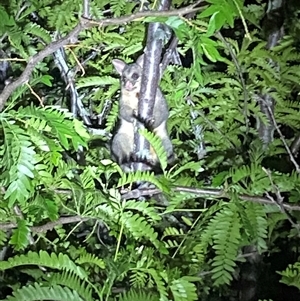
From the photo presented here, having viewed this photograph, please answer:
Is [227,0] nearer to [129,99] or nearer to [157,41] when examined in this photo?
[157,41]

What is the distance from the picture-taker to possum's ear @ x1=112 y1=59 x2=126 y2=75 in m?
2.20

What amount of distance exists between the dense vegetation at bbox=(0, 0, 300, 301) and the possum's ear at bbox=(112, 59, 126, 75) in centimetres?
5

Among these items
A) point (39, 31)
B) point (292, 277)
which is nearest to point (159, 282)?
point (292, 277)

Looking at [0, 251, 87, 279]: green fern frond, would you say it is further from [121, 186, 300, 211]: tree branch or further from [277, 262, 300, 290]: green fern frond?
[277, 262, 300, 290]: green fern frond

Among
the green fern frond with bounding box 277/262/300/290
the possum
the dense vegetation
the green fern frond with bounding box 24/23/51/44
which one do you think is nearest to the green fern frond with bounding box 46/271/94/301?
the dense vegetation

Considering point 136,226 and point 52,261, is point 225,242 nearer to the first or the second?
point 136,226

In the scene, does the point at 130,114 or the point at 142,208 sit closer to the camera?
the point at 142,208

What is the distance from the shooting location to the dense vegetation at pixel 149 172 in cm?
125

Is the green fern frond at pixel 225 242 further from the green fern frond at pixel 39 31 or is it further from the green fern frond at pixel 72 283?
the green fern frond at pixel 39 31

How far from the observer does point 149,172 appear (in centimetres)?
164

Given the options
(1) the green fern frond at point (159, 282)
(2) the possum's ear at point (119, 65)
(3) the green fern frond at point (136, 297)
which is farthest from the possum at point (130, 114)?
(3) the green fern frond at point (136, 297)

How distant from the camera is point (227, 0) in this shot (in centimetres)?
96

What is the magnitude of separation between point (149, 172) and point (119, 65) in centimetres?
71

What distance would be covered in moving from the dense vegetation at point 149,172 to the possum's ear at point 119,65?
52mm
